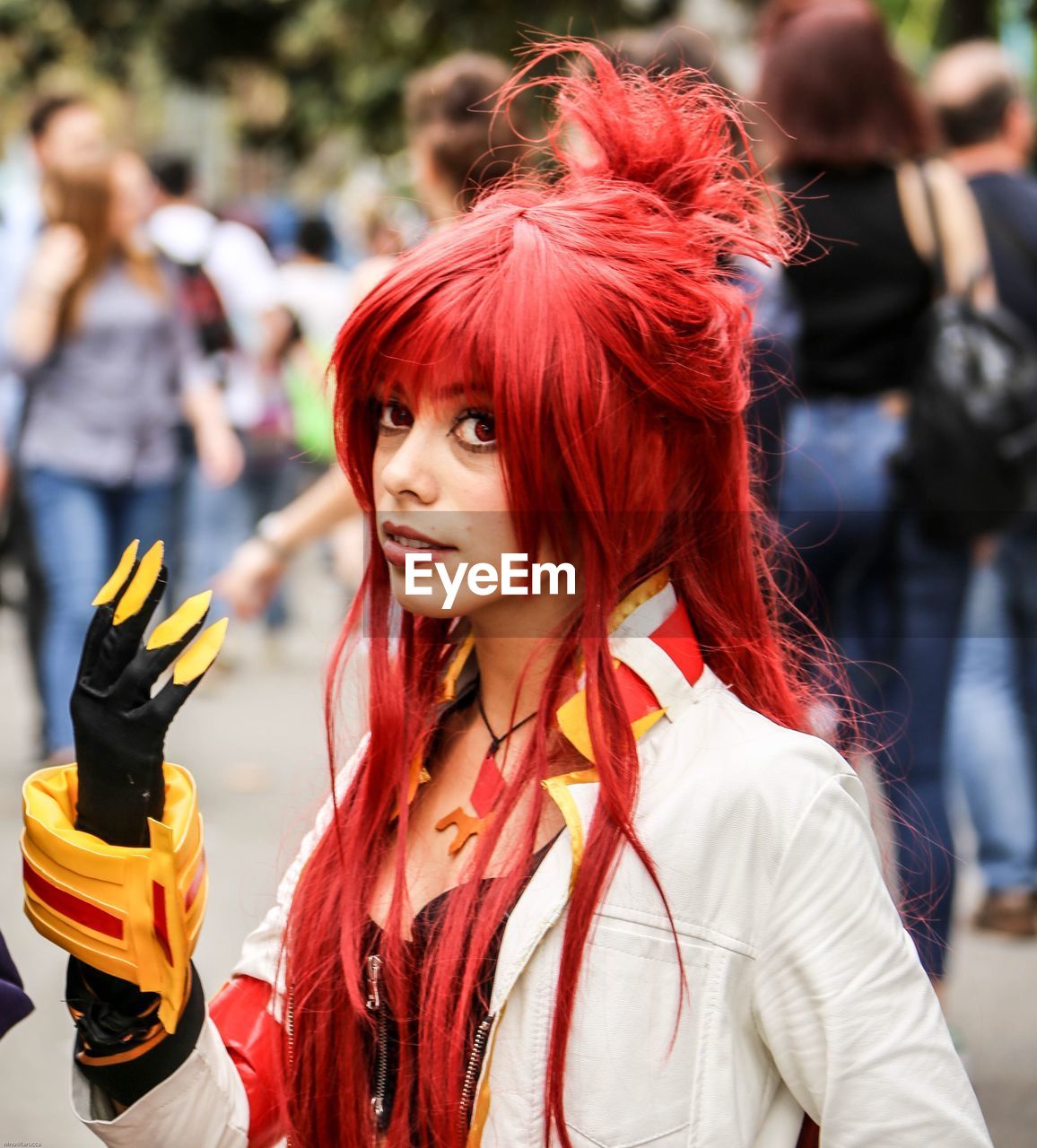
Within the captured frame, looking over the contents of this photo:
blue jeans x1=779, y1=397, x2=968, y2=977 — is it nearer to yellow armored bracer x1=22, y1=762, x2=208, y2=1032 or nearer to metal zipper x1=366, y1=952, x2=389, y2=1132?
metal zipper x1=366, y1=952, x2=389, y2=1132

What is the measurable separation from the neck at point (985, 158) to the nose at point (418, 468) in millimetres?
3342

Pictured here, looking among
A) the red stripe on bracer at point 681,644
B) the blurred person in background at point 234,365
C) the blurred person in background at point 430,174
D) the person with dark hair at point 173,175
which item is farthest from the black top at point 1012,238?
the person with dark hair at point 173,175

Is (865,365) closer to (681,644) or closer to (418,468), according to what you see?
(681,644)

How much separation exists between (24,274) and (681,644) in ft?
13.4

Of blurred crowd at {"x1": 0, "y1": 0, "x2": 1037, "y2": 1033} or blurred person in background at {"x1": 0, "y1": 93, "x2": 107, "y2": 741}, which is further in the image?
blurred person in background at {"x1": 0, "y1": 93, "x2": 107, "y2": 741}

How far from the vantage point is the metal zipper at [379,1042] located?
1.68 meters

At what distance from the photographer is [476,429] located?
63.4 inches

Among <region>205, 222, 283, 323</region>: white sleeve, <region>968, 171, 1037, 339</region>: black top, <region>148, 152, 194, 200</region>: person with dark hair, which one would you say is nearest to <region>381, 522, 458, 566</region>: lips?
<region>968, 171, 1037, 339</region>: black top

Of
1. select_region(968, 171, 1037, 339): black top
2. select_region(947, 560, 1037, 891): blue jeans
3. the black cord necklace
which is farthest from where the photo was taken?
select_region(968, 171, 1037, 339): black top

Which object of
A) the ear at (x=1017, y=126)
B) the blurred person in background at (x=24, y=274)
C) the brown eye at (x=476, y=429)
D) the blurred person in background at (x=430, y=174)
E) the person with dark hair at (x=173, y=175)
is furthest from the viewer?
the person with dark hair at (x=173, y=175)

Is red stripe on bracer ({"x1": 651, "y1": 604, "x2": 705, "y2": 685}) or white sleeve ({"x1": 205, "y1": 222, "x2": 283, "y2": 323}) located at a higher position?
white sleeve ({"x1": 205, "y1": 222, "x2": 283, "y2": 323})

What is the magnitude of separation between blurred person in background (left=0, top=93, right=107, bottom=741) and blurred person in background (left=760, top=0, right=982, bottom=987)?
2.63m

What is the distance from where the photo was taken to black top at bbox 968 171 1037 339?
4453 millimetres

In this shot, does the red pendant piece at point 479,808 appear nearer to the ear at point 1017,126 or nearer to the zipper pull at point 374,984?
the zipper pull at point 374,984
